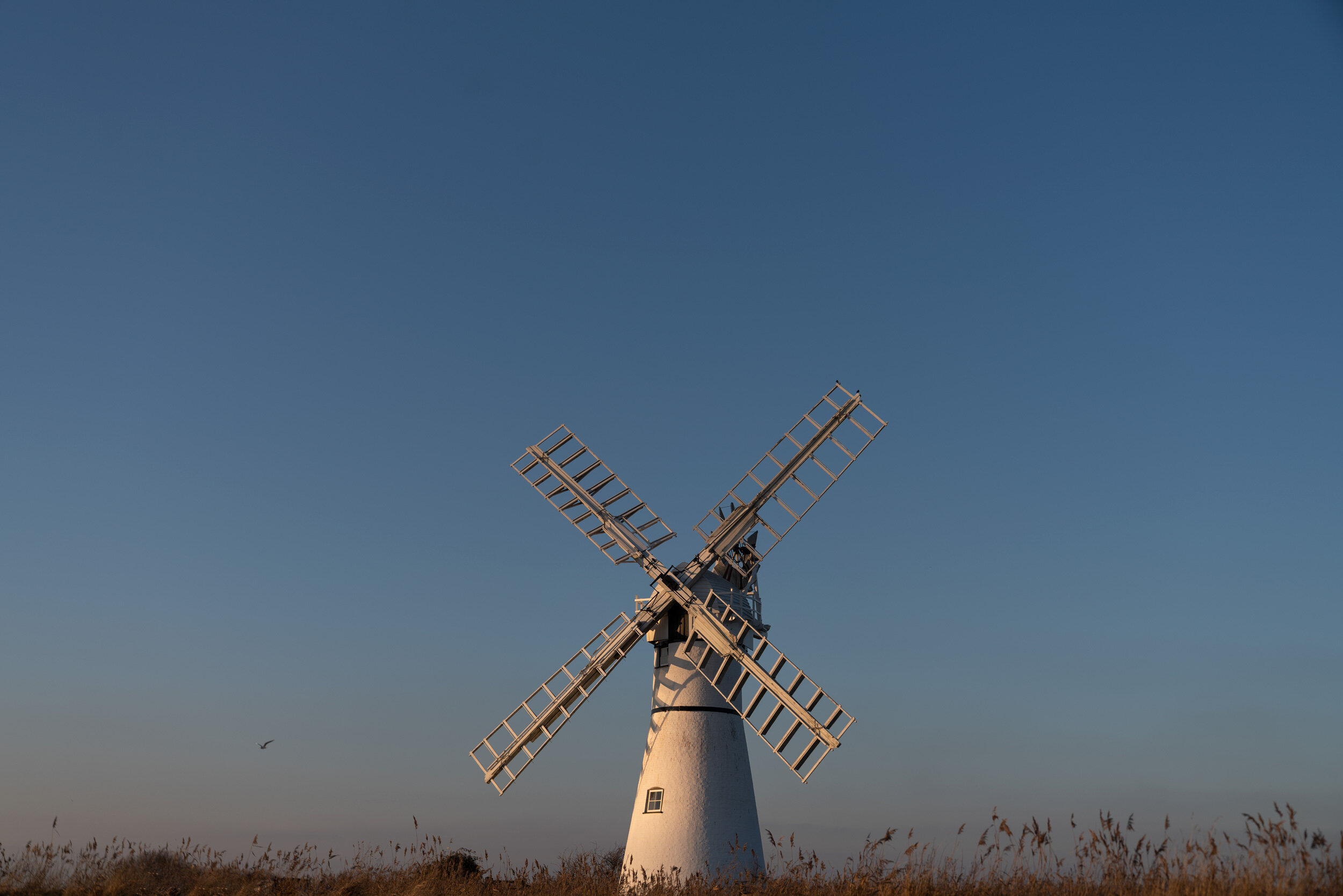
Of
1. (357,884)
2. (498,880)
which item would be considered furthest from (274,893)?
(498,880)

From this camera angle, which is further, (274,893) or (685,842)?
(685,842)

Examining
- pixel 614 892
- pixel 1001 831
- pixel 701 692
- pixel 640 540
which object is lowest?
pixel 614 892

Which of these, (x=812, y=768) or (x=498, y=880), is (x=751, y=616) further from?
(x=498, y=880)

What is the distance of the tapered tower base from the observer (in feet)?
61.0

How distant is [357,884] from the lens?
16.1 m

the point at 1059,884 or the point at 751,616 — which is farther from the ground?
the point at 751,616

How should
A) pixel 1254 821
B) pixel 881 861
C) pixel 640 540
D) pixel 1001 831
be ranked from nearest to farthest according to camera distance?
1. pixel 1254 821
2. pixel 1001 831
3. pixel 881 861
4. pixel 640 540

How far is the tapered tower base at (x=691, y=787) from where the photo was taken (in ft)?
61.0

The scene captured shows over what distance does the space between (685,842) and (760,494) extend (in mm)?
8223

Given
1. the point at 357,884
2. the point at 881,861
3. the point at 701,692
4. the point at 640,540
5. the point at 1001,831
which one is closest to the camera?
the point at 1001,831

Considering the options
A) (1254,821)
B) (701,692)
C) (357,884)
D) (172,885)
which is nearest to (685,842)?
(701,692)

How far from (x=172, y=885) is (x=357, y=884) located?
3.13 meters

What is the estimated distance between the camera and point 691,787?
1919cm

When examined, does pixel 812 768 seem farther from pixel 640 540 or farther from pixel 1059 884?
pixel 1059 884
